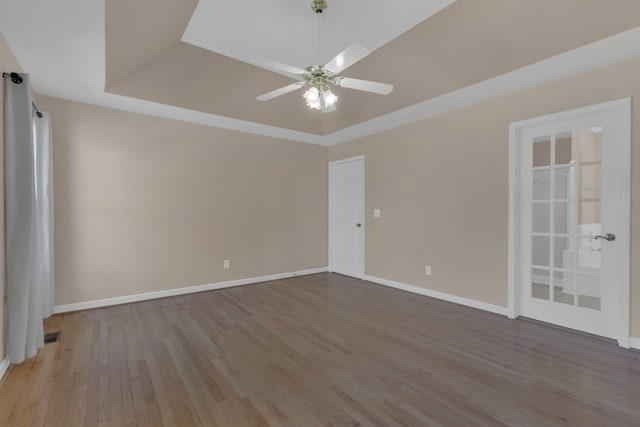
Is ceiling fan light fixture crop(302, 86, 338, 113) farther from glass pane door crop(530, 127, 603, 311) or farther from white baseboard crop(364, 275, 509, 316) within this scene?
white baseboard crop(364, 275, 509, 316)

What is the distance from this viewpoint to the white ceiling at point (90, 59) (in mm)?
1977

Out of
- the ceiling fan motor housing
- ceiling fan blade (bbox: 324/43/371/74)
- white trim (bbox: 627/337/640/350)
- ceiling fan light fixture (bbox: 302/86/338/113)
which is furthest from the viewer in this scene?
white trim (bbox: 627/337/640/350)

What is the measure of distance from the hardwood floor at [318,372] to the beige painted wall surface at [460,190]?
609mm

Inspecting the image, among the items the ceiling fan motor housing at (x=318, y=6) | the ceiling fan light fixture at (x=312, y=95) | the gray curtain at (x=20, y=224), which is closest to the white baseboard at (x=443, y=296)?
the ceiling fan light fixture at (x=312, y=95)

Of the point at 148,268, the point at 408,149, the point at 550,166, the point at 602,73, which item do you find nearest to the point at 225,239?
the point at 148,268

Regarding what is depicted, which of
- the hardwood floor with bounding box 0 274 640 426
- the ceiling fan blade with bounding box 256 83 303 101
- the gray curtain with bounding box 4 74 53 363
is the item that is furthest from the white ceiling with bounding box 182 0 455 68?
the hardwood floor with bounding box 0 274 640 426

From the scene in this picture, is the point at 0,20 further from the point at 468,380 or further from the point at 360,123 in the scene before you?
the point at 468,380

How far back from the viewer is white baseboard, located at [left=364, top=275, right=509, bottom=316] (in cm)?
334

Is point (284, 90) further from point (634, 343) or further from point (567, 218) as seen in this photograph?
point (634, 343)

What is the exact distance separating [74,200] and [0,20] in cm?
199

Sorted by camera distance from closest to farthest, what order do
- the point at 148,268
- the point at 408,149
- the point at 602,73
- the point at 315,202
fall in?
the point at 602,73 < the point at 148,268 < the point at 408,149 < the point at 315,202

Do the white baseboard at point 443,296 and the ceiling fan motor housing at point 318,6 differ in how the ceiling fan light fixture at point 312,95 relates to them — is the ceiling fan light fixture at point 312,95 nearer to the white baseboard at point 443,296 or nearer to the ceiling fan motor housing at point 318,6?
the ceiling fan motor housing at point 318,6

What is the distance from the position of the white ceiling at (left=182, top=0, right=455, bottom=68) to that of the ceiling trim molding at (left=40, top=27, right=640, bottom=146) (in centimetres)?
109

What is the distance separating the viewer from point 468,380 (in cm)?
208
